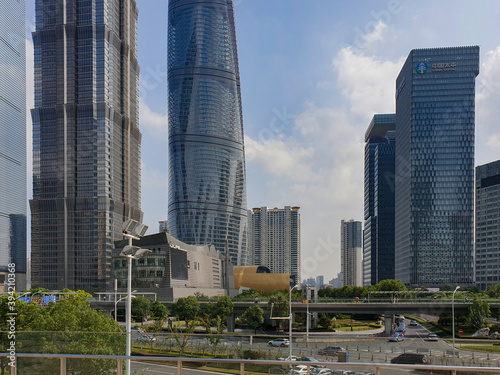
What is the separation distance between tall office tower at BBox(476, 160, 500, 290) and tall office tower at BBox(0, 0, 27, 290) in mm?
155862

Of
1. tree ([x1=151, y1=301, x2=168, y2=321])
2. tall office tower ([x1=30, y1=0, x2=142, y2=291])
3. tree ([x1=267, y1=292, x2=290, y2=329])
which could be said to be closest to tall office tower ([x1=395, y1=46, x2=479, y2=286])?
tree ([x1=267, y1=292, x2=290, y2=329])

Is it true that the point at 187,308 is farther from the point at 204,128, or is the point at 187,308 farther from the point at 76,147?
the point at 204,128

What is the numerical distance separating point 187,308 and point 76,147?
92.8m

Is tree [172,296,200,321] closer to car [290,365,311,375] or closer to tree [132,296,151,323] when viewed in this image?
tree [132,296,151,323]

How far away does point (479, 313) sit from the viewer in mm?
59688

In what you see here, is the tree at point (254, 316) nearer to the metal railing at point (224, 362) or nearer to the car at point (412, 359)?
the car at point (412, 359)

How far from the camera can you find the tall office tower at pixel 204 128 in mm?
176750

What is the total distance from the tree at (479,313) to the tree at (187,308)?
39272mm

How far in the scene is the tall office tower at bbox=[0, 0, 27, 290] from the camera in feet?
463

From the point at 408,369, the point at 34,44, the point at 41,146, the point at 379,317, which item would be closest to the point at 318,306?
the point at 379,317

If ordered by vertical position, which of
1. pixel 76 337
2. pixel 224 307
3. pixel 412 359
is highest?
pixel 76 337

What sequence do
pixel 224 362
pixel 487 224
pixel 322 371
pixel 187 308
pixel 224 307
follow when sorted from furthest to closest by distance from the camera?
pixel 487 224, pixel 187 308, pixel 224 307, pixel 224 362, pixel 322 371

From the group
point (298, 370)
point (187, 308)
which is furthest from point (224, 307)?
point (298, 370)

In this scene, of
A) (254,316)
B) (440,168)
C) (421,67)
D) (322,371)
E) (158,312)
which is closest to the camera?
(322,371)
